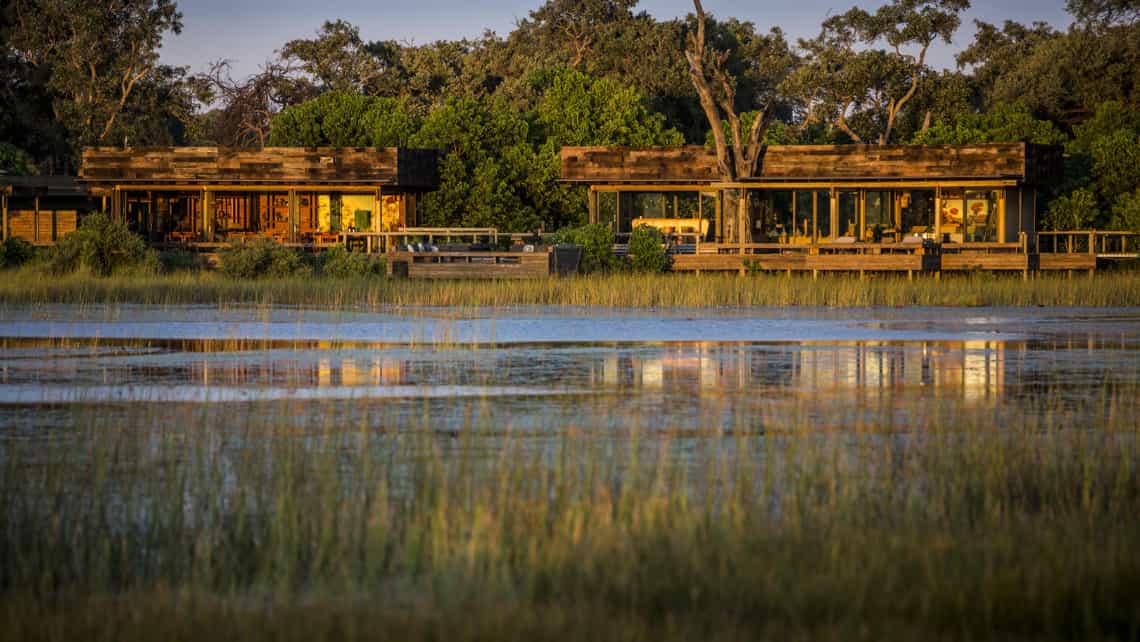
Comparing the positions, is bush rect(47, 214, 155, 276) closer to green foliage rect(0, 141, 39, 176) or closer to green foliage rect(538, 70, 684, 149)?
green foliage rect(538, 70, 684, 149)

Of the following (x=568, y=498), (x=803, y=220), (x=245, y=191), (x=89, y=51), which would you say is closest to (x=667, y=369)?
(x=568, y=498)

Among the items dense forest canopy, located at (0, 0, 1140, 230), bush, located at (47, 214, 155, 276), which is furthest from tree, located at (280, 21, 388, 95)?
bush, located at (47, 214, 155, 276)

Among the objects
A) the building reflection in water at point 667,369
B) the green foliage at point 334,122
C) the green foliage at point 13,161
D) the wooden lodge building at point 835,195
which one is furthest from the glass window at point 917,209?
the green foliage at point 13,161

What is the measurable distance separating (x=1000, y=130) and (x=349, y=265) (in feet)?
83.7

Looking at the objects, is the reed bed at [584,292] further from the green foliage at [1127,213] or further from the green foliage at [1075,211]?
the green foliage at [1075,211]

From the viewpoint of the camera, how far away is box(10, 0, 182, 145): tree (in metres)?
69.4

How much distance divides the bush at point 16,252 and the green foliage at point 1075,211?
30.6 meters

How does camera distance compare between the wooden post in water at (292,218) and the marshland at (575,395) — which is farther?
the wooden post in water at (292,218)

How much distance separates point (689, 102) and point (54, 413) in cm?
5754

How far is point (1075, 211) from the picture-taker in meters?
48.8

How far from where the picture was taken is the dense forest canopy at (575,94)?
2087 inches

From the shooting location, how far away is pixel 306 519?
7.86 m

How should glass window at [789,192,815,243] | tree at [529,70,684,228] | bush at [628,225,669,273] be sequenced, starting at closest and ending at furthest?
bush at [628,225,669,273], glass window at [789,192,815,243], tree at [529,70,684,228]

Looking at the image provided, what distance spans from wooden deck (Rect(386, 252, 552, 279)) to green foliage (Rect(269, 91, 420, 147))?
58.1ft
